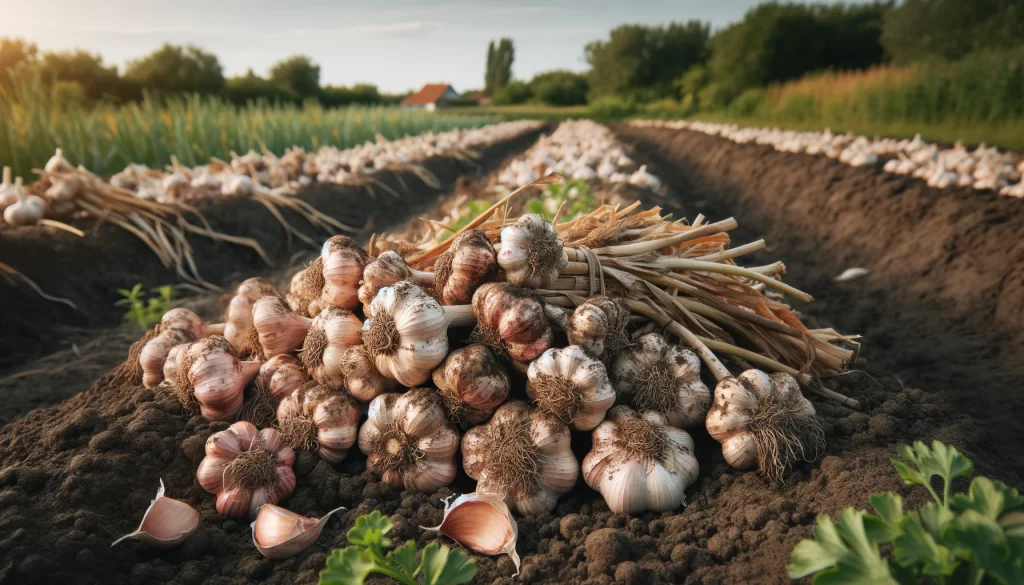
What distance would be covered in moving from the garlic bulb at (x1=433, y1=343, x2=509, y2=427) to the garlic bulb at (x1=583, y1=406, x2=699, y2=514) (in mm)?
356

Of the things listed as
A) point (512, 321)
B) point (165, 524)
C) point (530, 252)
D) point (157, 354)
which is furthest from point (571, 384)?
point (157, 354)

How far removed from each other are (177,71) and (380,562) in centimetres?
4174

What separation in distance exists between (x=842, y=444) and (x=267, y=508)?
6.04 ft

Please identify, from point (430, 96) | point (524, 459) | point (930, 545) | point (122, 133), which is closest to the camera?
point (930, 545)

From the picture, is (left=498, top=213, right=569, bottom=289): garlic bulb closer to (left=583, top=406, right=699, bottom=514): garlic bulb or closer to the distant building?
(left=583, top=406, right=699, bottom=514): garlic bulb

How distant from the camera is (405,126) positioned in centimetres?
1656

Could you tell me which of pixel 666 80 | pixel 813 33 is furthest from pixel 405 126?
pixel 666 80

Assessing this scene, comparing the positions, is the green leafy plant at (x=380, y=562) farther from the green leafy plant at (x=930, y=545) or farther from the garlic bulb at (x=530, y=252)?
the garlic bulb at (x=530, y=252)

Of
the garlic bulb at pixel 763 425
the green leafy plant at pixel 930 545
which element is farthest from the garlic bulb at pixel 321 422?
the green leafy plant at pixel 930 545

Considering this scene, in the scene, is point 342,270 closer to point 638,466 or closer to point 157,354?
point 157,354

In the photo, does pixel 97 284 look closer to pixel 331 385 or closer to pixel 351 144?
pixel 331 385

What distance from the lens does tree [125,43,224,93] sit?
34.7m

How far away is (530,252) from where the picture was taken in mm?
2066

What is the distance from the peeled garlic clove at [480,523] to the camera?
1.75m
